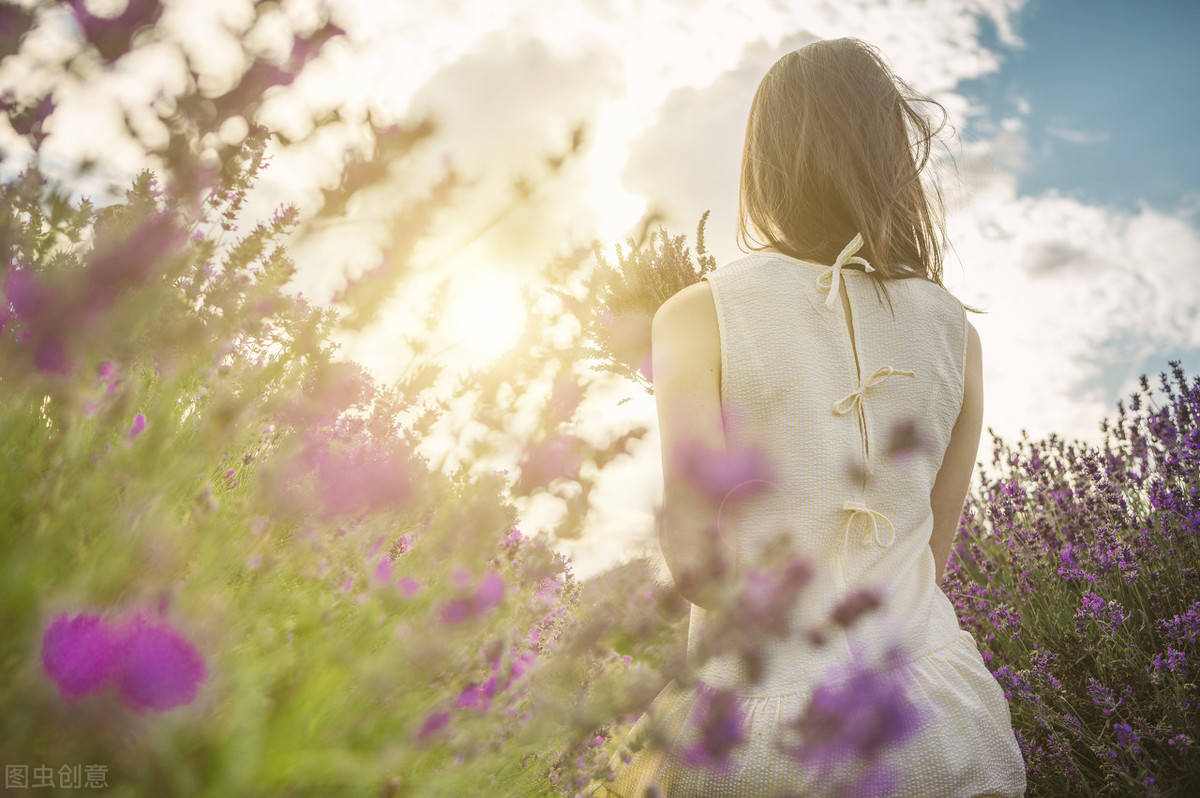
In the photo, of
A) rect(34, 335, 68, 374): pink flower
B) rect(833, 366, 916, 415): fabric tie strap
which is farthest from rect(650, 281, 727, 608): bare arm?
rect(34, 335, 68, 374): pink flower

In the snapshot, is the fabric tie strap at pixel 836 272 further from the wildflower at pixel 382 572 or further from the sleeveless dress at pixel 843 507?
the wildflower at pixel 382 572

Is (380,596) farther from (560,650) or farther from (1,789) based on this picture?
(1,789)

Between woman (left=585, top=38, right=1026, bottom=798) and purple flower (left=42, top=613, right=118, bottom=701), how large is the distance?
1.81 ft

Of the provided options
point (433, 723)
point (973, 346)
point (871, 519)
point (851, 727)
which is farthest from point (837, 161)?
point (433, 723)

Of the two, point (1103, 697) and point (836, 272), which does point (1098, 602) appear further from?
point (836, 272)

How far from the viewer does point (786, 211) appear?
1.50 meters

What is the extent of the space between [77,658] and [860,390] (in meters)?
1.14

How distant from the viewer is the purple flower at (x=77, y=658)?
0.43 m

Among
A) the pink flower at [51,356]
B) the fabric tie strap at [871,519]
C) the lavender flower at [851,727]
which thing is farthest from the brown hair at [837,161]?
the pink flower at [51,356]

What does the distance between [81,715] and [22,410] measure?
431 millimetres

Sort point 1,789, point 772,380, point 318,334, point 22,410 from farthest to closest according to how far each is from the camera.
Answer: point 772,380 → point 318,334 → point 22,410 → point 1,789

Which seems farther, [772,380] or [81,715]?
[772,380]

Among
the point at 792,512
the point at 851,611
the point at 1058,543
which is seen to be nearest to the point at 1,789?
the point at 851,611

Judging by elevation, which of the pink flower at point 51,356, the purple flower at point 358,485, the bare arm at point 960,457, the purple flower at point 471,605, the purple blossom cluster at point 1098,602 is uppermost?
the pink flower at point 51,356
